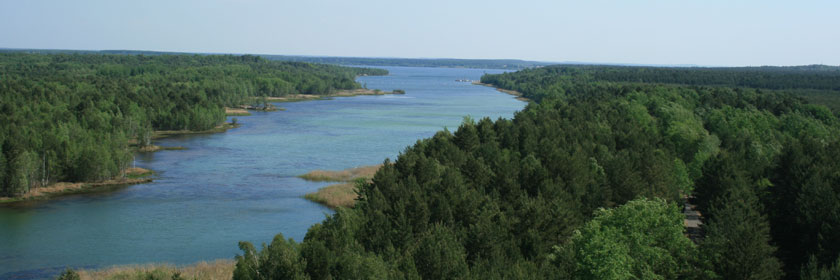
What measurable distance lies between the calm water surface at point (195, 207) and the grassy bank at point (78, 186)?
157 cm

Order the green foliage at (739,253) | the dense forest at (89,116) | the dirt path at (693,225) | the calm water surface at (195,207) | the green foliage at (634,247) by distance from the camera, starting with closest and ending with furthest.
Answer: the green foliage at (739,253), the green foliage at (634,247), the calm water surface at (195,207), the dirt path at (693,225), the dense forest at (89,116)

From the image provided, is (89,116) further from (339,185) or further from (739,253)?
(739,253)

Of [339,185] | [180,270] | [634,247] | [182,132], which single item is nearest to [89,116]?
[182,132]

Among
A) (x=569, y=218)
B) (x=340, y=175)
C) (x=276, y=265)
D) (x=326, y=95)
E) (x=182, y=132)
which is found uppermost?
(x=276, y=265)

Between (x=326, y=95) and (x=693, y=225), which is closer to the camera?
(x=693, y=225)

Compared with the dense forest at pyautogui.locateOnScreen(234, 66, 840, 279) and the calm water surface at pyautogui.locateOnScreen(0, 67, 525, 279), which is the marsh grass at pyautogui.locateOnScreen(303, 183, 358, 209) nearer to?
the calm water surface at pyautogui.locateOnScreen(0, 67, 525, 279)

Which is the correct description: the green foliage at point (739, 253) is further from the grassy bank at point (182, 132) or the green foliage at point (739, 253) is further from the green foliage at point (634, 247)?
the grassy bank at point (182, 132)

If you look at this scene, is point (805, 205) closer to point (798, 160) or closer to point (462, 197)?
point (798, 160)

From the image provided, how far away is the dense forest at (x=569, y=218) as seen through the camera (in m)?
23.1

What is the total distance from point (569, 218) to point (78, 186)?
1467 inches

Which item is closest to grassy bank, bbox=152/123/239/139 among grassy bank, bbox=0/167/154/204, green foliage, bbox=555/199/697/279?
grassy bank, bbox=0/167/154/204

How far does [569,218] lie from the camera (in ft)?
99.3

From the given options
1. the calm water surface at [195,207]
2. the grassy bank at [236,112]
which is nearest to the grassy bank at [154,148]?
the calm water surface at [195,207]

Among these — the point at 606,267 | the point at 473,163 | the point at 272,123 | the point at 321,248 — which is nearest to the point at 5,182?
the point at 473,163
